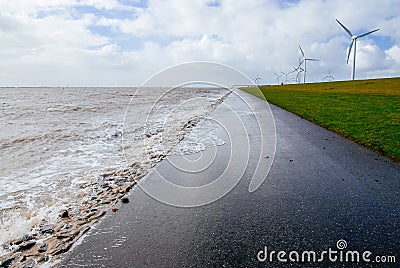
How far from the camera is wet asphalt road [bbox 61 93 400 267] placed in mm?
3781

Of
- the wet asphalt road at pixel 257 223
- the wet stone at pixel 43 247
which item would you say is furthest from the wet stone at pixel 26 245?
the wet asphalt road at pixel 257 223

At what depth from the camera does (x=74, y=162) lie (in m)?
9.84

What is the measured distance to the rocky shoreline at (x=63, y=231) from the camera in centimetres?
390

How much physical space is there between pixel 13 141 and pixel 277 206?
14.0m

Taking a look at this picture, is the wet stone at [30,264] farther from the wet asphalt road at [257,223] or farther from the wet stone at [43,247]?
the wet asphalt road at [257,223]

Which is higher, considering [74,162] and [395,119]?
[395,119]

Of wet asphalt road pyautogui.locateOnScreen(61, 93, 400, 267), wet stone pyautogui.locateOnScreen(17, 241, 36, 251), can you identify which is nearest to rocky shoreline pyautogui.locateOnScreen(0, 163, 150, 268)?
wet stone pyautogui.locateOnScreen(17, 241, 36, 251)

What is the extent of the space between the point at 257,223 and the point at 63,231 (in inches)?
130

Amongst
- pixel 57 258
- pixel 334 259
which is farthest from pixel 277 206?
pixel 57 258

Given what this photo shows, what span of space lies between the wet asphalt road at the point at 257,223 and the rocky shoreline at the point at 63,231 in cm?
25

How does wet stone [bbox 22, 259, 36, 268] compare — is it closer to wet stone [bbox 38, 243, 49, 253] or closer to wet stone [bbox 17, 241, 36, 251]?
wet stone [bbox 38, 243, 49, 253]

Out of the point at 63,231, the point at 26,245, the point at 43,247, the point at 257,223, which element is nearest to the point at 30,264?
the point at 43,247

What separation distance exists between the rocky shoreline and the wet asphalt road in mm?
254

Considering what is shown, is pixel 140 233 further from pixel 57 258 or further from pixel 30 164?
pixel 30 164
